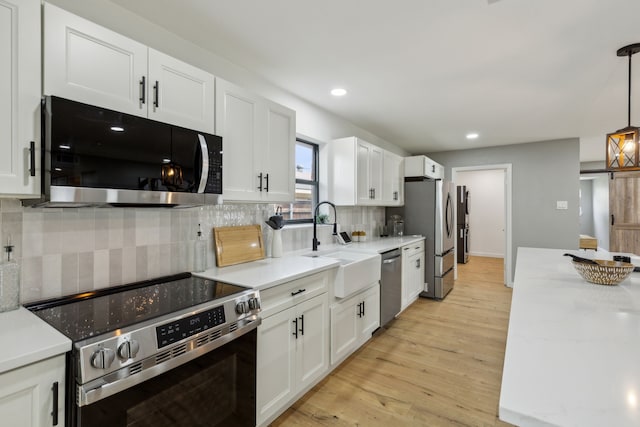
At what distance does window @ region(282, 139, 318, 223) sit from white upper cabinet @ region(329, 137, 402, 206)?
0.63ft

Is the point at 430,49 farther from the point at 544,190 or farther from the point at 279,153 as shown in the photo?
the point at 544,190

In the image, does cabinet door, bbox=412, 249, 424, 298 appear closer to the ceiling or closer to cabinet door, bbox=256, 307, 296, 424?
the ceiling

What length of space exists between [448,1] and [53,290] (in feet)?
8.08

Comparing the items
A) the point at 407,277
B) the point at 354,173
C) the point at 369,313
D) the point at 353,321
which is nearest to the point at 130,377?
the point at 353,321

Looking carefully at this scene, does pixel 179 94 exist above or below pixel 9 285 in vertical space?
above

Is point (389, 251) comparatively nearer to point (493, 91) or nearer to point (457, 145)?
point (493, 91)

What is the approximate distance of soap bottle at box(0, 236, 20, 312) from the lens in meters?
1.26

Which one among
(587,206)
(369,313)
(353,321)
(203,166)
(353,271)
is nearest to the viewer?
(203,166)

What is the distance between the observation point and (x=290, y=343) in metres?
1.93

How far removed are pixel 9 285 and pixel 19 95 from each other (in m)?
0.78

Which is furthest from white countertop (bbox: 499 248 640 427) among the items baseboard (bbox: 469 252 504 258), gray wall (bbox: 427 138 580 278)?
baseboard (bbox: 469 252 504 258)

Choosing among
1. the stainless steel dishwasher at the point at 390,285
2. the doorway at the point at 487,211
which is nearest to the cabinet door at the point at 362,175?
the stainless steel dishwasher at the point at 390,285

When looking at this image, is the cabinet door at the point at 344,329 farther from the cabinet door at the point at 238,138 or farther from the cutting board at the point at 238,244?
the cabinet door at the point at 238,138

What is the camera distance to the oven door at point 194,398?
3.52 feet
